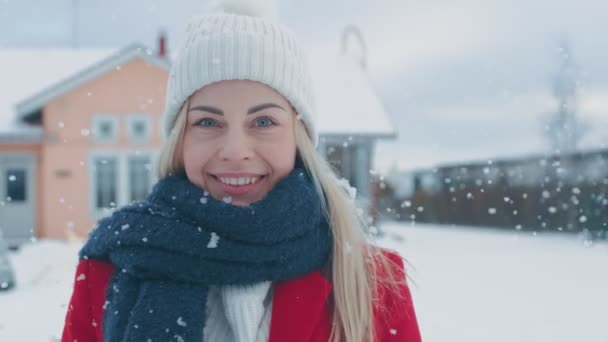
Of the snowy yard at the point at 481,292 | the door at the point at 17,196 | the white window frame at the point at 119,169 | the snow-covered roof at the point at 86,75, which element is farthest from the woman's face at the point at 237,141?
the door at the point at 17,196

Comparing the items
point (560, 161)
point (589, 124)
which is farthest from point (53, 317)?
point (589, 124)

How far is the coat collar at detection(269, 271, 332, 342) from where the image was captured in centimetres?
142

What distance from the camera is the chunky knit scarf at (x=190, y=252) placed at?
1.38 m

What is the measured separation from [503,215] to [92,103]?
1046cm

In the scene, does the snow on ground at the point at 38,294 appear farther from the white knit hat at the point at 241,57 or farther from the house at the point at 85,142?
the house at the point at 85,142

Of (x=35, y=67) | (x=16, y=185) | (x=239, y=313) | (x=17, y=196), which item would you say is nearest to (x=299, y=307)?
(x=239, y=313)

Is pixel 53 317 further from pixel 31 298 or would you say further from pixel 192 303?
pixel 192 303

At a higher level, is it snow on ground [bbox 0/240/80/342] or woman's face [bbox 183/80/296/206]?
woman's face [bbox 183/80/296/206]

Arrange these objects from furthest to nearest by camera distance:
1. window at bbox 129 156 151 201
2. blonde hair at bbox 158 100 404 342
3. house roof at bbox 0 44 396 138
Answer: window at bbox 129 156 151 201 → house roof at bbox 0 44 396 138 → blonde hair at bbox 158 100 404 342

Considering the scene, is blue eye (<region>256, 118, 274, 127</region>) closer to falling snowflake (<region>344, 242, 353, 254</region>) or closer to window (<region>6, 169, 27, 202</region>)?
falling snowflake (<region>344, 242, 353, 254</region>)

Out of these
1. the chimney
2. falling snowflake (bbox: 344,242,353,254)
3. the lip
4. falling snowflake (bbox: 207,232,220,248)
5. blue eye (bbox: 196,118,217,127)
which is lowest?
falling snowflake (bbox: 344,242,353,254)

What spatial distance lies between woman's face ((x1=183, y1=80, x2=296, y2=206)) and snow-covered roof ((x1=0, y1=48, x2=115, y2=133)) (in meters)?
13.8

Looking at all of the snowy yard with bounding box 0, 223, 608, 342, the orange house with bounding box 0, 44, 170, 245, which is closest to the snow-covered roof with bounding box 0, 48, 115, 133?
the orange house with bounding box 0, 44, 170, 245

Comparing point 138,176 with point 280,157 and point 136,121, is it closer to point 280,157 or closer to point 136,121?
→ point 136,121
